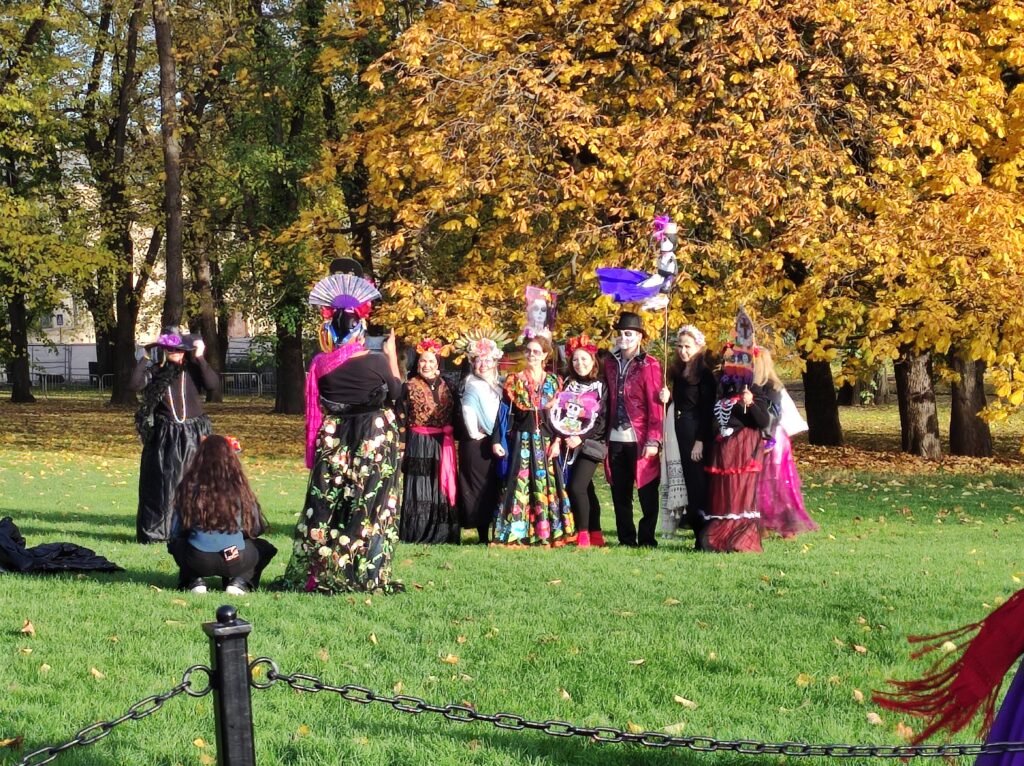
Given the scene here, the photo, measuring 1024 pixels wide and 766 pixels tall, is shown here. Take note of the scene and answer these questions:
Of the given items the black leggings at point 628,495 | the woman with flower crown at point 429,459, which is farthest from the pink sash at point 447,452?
the black leggings at point 628,495

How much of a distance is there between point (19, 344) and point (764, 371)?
28933 millimetres

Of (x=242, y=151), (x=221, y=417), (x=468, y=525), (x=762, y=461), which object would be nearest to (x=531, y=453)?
(x=468, y=525)

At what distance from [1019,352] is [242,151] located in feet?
47.7

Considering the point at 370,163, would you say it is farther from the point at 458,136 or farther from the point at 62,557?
the point at 62,557

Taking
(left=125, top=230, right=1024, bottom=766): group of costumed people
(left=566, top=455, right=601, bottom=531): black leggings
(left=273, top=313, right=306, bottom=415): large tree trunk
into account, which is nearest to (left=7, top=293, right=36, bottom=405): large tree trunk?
(left=273, top=313, right=306, bottom=415): large tree trunk

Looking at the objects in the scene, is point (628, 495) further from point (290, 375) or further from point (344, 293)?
point (290, 375)

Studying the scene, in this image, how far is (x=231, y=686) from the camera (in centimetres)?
352

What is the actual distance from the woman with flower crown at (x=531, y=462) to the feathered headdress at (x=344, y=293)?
10.9 feet

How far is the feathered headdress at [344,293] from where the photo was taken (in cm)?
837

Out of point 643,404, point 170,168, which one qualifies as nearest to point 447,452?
point 643,404

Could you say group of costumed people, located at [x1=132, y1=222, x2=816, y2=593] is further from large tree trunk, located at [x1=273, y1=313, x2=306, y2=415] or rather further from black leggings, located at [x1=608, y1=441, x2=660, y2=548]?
large tree trunk, located at [x1=273, y1=313, x2=306, y2=415]

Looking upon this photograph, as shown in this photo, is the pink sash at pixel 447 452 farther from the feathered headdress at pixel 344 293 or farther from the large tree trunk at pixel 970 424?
the large tree trunk at pixel 970 424

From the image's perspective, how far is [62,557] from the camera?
9250 millimetres

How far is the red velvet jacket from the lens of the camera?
37.4 feet
